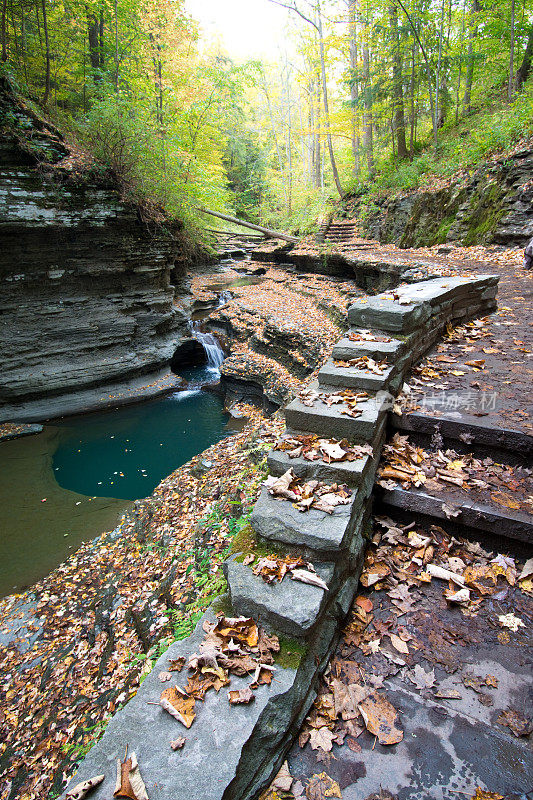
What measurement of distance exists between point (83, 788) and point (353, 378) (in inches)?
106

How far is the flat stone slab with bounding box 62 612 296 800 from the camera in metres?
1.28

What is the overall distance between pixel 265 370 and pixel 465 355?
6352mm

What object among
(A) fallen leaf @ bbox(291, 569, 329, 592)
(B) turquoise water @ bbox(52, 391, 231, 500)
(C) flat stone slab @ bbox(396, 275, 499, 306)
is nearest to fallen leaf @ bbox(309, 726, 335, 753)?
(A) fallen leaf @ bbox(291, 569, 329, 592)

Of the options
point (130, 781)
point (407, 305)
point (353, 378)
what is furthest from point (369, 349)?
point (130, 781)

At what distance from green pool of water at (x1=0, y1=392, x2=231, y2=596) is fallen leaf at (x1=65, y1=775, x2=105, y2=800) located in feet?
16.9

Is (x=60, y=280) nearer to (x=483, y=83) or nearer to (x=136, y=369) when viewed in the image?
(x=136, y=369)

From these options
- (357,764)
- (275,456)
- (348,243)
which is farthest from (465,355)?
(348,243)

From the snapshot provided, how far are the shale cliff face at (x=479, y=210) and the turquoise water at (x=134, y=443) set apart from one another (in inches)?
331

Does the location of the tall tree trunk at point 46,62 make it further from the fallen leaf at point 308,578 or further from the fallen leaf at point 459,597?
the fallen leaf at point 459,597

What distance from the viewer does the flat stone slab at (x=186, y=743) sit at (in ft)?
4.20

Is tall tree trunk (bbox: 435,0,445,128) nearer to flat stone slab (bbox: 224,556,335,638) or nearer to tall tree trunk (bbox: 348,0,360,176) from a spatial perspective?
tall tree trunk (bbox: 348,0,360,176)

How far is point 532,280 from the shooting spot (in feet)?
22.3

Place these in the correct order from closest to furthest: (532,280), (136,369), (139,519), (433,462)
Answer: (433,462), (139,519), (532,280), (136,369)

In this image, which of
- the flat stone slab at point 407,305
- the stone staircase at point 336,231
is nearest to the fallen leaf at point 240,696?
the flat stone slab at point 407,305
